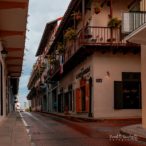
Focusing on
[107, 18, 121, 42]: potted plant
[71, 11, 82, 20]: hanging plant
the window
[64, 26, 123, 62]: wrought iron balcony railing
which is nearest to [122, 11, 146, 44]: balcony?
[64, 26, 123, 62]: wrought iron balcony railing

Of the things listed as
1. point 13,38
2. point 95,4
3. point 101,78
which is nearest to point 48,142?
point 13,38

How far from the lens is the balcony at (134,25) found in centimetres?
1531

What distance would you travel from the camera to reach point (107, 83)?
90.1 feet

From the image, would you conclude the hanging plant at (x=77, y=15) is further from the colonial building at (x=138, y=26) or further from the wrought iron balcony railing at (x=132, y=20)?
the wrought iron balcony railing at (x=132, y=20)

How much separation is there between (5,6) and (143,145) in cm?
638

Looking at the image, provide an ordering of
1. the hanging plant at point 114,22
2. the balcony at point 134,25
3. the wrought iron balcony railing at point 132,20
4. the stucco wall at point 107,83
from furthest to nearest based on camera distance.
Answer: the stucco wall at point 107,83 → the hanging plant at point 114,22 → the wrought iron balcony railing at point 132,20 → the balcony at point 134,25

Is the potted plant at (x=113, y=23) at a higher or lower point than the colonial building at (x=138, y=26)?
higher

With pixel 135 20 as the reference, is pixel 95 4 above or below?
above

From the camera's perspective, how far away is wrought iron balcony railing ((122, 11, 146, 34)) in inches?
645

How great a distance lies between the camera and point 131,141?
12758mm

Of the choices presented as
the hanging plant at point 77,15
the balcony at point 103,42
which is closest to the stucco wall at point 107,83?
the balcony at point 103,42

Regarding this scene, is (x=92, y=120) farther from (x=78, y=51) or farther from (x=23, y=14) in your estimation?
(x=23, y=14)

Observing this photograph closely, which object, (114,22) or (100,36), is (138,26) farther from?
(100,36)

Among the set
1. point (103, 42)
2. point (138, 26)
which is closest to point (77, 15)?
point (103, 42)
